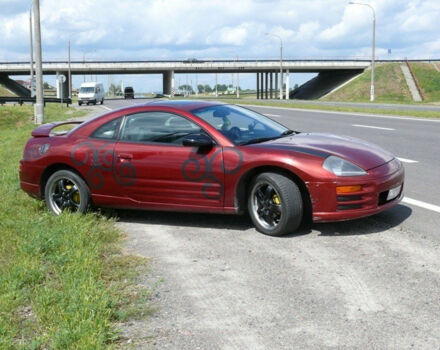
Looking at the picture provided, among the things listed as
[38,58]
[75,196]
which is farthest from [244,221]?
[38,58]

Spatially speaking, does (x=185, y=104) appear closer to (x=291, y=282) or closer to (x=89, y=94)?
(x=291, y=282)

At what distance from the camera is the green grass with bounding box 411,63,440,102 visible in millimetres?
69500

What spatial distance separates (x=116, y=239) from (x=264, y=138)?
185cm

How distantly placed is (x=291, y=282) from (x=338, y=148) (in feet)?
6.40

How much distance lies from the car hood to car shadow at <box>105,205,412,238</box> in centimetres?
60

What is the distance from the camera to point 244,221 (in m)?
6.11

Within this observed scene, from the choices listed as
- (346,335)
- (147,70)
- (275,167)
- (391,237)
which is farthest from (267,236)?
(147,70)

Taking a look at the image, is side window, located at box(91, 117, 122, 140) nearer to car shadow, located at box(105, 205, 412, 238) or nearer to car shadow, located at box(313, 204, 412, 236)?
car shadow, located at box(105, 205, 412, 238)

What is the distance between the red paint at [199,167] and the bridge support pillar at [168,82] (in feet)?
271

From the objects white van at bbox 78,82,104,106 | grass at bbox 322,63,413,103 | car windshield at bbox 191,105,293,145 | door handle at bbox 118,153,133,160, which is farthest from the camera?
grass at bbox 322,63,413,103

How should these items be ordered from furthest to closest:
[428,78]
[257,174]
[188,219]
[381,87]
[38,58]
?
[428,78] → [381,87] → [38,58] → [188,219] → [257,174]

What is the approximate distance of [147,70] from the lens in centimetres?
8825

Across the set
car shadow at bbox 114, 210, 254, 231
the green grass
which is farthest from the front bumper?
the green grass

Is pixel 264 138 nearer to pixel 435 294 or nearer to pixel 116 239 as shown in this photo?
pixel 116 239
